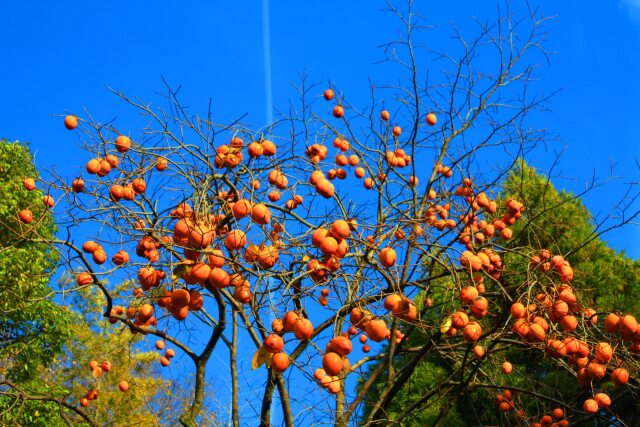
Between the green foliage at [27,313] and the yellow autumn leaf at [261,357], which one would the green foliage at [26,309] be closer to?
A: the green foliage at [27,313]

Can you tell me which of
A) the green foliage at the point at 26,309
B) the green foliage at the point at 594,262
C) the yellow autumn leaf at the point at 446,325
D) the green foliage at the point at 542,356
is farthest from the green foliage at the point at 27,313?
the yellow autumn leaf at the point at 446,325

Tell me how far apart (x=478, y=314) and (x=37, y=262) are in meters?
9.00

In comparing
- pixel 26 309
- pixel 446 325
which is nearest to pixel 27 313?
pixel 26 309

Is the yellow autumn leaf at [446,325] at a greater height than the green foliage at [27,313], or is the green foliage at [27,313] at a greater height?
the green foliage at [27,313]

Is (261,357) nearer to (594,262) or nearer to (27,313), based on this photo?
(594,262)

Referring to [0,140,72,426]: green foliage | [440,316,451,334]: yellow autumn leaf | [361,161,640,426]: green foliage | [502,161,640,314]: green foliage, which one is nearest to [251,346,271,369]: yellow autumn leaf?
[440,316,451,334]: yellow autumn leaf

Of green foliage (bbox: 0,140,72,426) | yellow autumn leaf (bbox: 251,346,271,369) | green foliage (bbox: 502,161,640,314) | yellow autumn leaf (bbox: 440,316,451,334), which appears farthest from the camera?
green foliage (bbox: 0,140,72,426)

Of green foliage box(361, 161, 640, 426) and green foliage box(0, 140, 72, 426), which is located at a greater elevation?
green foliage box(361, 161, 640, 426)

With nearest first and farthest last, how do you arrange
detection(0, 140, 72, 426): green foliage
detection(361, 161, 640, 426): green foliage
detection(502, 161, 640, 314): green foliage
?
detection(361, 161, 640, 426): green foliage
detection(502, 161, 640, 314): green foliage
detection(0, 140, 72, 426): green foliage

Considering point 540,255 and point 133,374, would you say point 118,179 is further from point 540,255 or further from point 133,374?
point 133,374

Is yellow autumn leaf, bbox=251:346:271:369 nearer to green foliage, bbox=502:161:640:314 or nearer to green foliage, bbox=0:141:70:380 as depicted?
green foliage, bbox=502:161:640:314

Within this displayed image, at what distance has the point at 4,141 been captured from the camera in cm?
1211

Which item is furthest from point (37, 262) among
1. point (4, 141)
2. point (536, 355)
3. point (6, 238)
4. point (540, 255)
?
point (540, 255)

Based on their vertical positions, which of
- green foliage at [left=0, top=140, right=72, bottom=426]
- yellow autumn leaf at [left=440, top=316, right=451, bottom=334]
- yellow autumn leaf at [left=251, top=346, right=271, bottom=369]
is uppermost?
green foliage at [left=0, top=140, right=72, bottom=426]
